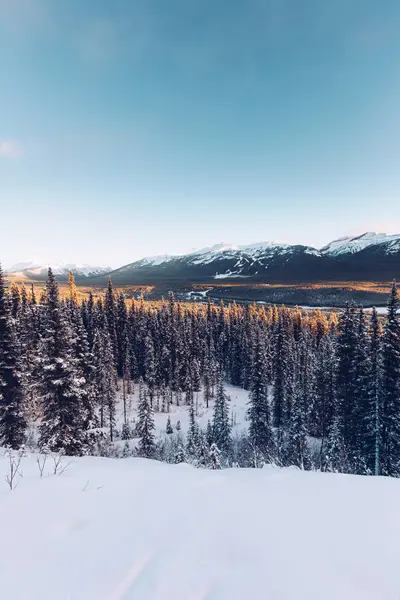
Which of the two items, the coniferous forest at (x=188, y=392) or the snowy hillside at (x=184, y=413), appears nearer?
the coniferous forest at (x=188, y=392)

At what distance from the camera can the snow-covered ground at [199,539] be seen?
2.65 metres

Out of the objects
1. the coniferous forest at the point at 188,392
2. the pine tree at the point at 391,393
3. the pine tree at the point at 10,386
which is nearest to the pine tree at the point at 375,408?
the coniferous forest at the point at 188,392

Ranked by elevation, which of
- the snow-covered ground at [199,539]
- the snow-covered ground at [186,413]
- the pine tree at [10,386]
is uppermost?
the snow-covered ground at [199,539]

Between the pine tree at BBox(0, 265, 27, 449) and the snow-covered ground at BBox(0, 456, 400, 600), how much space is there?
15336 millimetres

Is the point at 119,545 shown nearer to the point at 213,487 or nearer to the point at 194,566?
the point at 194,566

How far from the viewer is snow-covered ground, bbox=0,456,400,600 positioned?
2648 mm

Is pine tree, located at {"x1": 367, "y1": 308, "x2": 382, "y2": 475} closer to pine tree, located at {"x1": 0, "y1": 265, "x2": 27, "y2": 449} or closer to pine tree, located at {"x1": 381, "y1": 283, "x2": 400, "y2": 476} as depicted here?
pine tree, located at {"x1": 381, "y1": 283, "x2": 400, "y2": 476}

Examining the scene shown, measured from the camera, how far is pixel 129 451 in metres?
28.0

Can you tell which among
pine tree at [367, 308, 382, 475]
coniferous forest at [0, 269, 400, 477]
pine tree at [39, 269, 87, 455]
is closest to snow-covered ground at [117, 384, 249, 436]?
coniferous forest at [0, 269, 400, 477]

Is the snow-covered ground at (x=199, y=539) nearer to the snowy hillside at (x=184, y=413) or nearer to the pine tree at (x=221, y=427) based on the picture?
the pine tree at (x=221, y=427)

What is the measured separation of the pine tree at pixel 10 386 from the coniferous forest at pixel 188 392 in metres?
0.06

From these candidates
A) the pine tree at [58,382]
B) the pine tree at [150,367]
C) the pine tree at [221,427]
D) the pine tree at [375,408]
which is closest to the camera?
the pine tree at [58,382]

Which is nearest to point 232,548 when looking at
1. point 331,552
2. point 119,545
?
point 331,552

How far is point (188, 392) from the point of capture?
5372 cm
